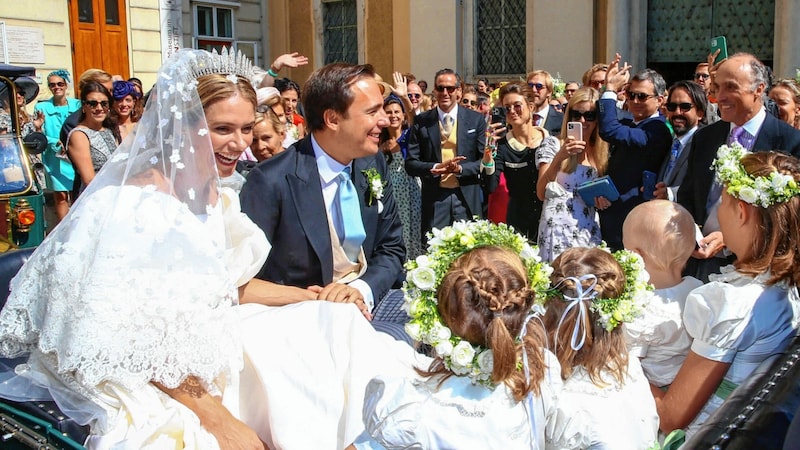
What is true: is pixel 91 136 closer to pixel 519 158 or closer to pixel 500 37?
pixel 519 158

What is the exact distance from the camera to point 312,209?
336 cm

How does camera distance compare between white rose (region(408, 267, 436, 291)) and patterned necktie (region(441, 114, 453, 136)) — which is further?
patterned necktie (region(441, 114, 453, 136))

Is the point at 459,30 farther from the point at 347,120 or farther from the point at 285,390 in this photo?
the point at 285,390

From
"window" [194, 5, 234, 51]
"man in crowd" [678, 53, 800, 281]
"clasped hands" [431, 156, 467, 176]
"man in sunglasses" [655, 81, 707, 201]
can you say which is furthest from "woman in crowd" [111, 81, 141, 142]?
"window" [194, 5, 234, 51]

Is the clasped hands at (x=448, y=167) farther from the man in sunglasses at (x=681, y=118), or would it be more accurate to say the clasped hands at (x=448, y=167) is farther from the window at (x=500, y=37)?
the window at (x=500, y=37)

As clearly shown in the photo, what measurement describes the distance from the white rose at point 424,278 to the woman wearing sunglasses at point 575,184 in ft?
11.8

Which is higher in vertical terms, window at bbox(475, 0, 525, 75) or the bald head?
window at bbox(475, 0, 525, 75)

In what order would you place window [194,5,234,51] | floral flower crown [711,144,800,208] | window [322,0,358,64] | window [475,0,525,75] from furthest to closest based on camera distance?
window [194,5,234,51], window [322,0,358,64], window [475,0,525,75], floral flower crown [711,144,800,208]

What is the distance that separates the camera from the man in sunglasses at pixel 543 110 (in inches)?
297

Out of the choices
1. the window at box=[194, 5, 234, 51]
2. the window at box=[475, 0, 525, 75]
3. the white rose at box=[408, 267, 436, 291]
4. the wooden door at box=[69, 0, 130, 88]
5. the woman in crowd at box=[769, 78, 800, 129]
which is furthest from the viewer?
the window at box=[194, 5, 234, 51]

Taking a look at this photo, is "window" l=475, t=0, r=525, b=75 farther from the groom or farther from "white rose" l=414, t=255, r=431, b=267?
"white rose" l=414, t=255, r=431, b=267

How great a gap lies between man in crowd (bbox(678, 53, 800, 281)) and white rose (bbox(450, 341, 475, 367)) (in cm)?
260

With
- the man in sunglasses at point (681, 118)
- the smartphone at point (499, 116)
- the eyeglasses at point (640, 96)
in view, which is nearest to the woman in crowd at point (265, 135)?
the smartphone at point (499, 116)

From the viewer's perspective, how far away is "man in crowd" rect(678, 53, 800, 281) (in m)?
4.26
